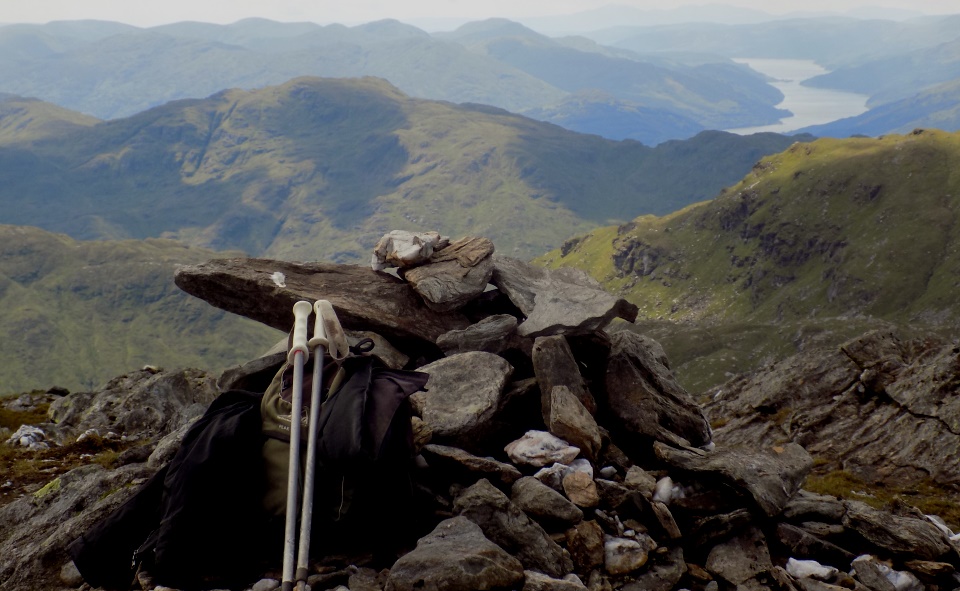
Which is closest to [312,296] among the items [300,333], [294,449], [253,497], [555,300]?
[555,300]

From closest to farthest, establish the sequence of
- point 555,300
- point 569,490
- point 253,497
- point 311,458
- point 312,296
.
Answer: point 311,458, point 253,497, point 569,490, point 555,300, point 312,296

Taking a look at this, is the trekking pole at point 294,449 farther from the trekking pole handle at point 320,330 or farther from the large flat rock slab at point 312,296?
the large flat rock slab at point 312,296

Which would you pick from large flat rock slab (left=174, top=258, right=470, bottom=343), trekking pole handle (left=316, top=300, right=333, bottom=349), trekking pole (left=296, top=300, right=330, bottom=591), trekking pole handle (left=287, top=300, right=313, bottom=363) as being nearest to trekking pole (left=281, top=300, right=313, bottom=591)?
trekking pole handle (left=287, top=300, right=313, bottom=363)

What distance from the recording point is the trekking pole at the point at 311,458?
917 centimetres

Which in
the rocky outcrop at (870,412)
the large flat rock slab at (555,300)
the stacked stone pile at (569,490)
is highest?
the large flat rock slab at (555,300)

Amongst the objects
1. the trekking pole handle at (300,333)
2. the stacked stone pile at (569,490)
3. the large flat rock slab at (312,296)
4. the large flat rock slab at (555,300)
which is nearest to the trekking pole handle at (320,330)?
the trekking pole handle at (300,333)

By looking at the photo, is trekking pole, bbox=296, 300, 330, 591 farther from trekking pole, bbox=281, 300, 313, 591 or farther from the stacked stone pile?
the stacked stone pile

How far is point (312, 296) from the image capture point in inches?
816

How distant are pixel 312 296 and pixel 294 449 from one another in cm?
1160

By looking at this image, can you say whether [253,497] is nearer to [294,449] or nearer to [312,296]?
[294,449]

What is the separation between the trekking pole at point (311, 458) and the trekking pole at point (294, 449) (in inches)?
5.3

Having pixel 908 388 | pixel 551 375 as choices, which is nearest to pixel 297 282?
pixel 551 375

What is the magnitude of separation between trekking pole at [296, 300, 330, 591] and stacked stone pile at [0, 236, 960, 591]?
1.26m

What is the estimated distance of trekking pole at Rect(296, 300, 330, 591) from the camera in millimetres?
9172
